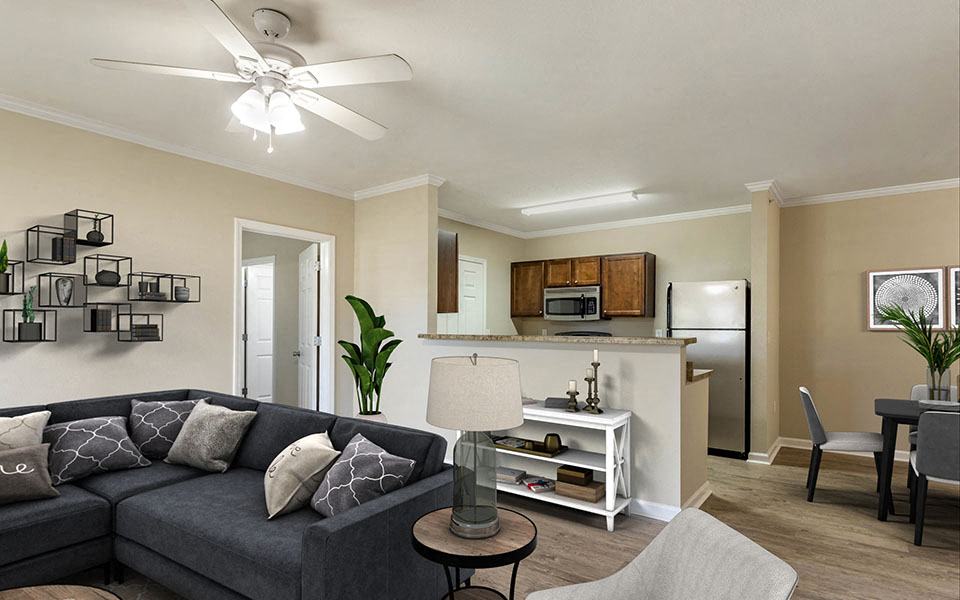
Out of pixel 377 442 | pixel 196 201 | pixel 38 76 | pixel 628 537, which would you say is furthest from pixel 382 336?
pixel 38 76

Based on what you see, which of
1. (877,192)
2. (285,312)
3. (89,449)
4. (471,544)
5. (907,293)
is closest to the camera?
(471,544)

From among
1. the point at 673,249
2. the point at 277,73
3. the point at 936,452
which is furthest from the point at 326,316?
the point at 936,452

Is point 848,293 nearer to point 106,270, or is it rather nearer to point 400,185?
point 400,185

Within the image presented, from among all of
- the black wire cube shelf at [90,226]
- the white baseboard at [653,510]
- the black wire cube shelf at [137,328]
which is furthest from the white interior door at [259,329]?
the white baseboard at [653,510]

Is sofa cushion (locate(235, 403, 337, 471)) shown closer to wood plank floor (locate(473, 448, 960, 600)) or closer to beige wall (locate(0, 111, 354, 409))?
wood plank floor (locate(473, 448, 960, 600))

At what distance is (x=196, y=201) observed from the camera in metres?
4.09

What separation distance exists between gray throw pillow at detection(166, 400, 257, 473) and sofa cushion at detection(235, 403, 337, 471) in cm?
5

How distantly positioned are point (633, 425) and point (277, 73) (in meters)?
2.97

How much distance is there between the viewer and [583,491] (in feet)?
11.0

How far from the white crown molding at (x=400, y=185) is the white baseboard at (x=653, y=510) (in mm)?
3091

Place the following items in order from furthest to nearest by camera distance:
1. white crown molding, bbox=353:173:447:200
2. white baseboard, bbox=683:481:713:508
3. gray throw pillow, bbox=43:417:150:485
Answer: white crown molding, bbox=353:173:447:200 → white baseboard, bbox=683:481:713:508 → gray throw pillow, bbox=43:417:150:485

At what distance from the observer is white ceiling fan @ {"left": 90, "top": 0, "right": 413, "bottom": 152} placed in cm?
210

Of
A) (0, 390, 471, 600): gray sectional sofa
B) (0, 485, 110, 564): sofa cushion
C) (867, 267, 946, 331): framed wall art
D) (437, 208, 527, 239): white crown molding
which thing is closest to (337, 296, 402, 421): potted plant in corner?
(0, 390, 471, 600): gray sectional sofa

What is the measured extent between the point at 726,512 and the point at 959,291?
10.6ft
